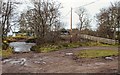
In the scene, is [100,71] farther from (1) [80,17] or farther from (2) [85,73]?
(1) [80,17]

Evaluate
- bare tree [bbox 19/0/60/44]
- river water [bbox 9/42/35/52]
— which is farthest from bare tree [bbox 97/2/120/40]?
river water [bbox 9/42/35/52]

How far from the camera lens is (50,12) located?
92.6 feet

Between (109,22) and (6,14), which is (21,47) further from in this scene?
(109,22)

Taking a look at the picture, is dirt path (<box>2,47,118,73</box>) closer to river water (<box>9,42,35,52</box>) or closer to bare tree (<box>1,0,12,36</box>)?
river water (<box>9,42,35,52</box>)

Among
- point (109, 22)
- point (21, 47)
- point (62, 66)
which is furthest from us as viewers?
point (109, 22)

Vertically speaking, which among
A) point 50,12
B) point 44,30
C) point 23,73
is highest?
point 50,12

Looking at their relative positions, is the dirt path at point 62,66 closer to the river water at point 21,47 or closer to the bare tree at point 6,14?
the river water at point 21,47

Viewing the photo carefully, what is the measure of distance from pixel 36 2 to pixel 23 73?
2017cm

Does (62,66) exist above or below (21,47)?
above

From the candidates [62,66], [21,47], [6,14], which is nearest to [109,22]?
[21,47]

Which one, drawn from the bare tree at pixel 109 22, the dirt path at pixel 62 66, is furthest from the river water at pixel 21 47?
the bare tree at pixel 109 22

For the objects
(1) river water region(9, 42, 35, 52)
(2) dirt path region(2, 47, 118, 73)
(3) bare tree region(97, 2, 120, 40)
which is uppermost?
(3) bare tree region(97, 2, 120, 40)

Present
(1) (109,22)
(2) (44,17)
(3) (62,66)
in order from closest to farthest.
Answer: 1. (3) (62,66)
2. (2) (44,17)
3. (1) (109,22)

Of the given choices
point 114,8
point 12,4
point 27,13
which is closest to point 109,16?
point 114,8
